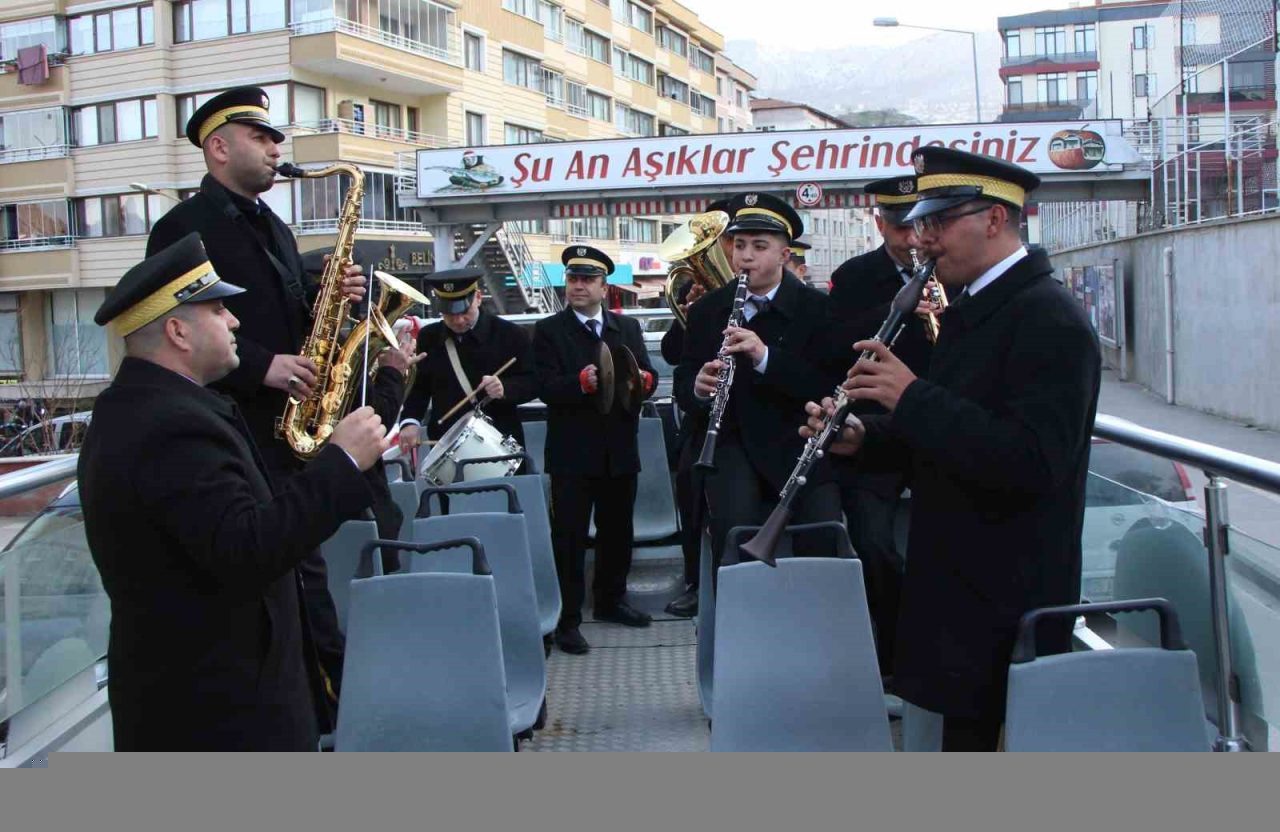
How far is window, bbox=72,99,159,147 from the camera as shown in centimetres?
3984

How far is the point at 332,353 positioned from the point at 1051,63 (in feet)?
267

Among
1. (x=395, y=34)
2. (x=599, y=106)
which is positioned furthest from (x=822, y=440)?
(x=599, y=106)

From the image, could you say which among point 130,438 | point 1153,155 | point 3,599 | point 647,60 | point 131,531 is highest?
point 647,60

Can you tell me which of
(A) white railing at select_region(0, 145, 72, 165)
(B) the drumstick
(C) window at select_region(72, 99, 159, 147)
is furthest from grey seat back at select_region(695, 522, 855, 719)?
(A) white railing at select_region(0, 145, 72, 165)

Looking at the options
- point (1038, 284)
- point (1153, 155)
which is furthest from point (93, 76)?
point (1038, 284)

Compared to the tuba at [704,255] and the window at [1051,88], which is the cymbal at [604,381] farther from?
the window at [1051,88]

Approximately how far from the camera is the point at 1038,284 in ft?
9.12

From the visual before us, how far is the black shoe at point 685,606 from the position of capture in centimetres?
638

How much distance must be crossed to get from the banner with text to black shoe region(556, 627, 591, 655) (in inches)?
653

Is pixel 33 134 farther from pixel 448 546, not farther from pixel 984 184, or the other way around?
pixel 984 184

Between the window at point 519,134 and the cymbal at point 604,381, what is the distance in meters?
41.0

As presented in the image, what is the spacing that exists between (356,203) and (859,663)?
2.69 metres

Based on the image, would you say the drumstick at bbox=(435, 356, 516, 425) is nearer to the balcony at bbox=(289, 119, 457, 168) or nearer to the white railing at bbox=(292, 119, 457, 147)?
the balcony at bbox=(289, 119, 457, 168)

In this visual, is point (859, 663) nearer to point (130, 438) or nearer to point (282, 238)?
point (130, 438)
